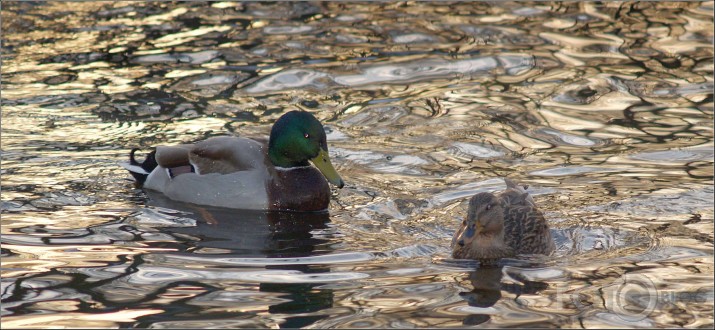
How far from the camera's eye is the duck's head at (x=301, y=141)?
9.49m

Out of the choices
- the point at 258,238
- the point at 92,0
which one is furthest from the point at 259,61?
the point at 258,238

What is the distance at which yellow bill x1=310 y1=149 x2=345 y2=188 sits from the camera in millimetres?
9273

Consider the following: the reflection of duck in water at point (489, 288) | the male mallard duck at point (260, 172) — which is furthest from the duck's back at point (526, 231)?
the male mallard duck at point (260, 172)

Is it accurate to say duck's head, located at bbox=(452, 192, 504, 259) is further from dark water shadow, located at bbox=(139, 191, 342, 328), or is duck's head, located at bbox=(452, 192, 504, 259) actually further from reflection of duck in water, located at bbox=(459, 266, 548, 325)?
dark water shadow, located at bbox=(139, 191, 342, 328)

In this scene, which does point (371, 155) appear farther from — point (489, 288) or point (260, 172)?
point (489, 288)

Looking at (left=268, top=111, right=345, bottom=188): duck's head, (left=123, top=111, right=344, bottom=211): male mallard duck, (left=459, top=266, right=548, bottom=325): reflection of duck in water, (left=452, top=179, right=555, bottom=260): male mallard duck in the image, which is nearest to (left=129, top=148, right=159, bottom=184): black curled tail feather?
(left=123, top=111, right=344, bottom=211): male mallard duck

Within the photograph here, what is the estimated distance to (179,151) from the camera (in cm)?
991

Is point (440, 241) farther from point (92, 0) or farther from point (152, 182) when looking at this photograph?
point (92, 0)

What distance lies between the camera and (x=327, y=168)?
9453 mm

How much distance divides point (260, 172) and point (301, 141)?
1.36ft

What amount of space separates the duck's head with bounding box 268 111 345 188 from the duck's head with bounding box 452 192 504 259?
1729 millimetres

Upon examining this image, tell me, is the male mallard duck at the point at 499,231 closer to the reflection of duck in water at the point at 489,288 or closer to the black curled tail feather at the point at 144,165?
the reflection of duck in water at the point at 489,288

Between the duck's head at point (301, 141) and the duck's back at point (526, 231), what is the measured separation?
5.57 feet

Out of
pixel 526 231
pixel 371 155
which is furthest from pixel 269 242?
pixel 371 155
